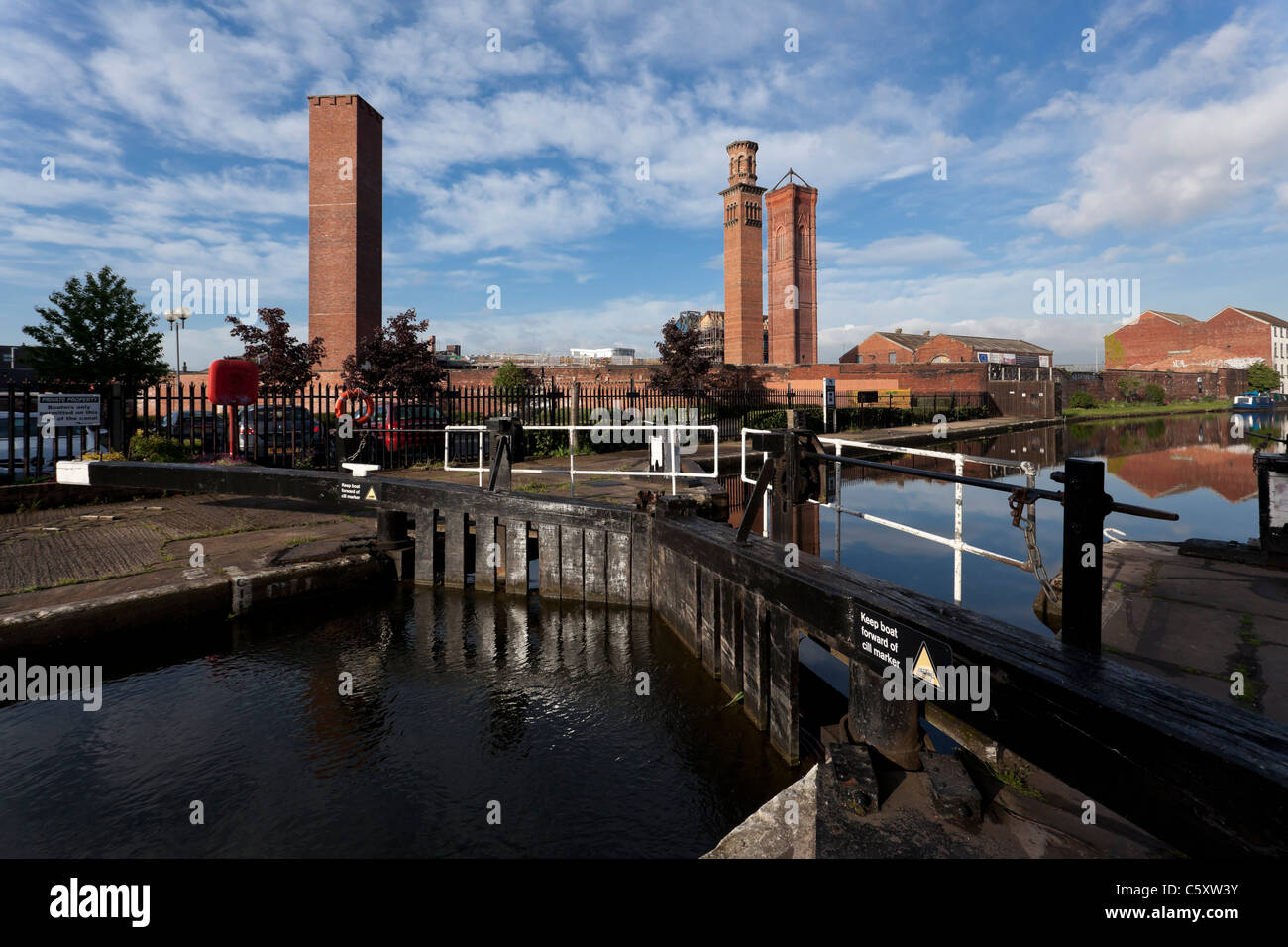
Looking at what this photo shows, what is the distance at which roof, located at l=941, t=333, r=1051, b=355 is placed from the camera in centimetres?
6831

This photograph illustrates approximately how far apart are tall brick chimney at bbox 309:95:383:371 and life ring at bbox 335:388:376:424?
3156 cm

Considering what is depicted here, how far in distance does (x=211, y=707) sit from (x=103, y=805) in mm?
1181

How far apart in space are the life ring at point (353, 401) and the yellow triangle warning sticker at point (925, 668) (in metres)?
11.0

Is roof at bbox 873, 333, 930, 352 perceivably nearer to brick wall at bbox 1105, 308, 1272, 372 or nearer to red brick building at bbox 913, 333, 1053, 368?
red brick building at bbox 913, 333, 1053, 368

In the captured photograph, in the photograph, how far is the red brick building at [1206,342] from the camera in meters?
74.2

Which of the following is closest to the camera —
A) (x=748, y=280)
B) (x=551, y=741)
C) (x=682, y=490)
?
(x=551, y=741)

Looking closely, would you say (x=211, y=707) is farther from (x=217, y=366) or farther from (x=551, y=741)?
(x=217, y=366)

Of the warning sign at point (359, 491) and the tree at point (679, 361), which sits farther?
the tree at point (679, 361)

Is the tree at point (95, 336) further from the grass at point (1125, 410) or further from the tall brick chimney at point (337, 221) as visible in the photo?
the grass at point (1125, 410)

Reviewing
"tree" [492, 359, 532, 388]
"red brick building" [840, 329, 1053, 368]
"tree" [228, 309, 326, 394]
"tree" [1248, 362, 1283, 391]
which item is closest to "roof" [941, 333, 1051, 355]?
"red brick building" [840, 329, 1053, 368]

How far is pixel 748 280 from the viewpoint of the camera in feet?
159

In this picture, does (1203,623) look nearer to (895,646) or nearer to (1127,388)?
(895,646)

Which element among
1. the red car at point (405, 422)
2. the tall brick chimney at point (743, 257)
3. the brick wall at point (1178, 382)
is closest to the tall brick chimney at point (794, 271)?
the tall brick chimney at point (743, 257)
